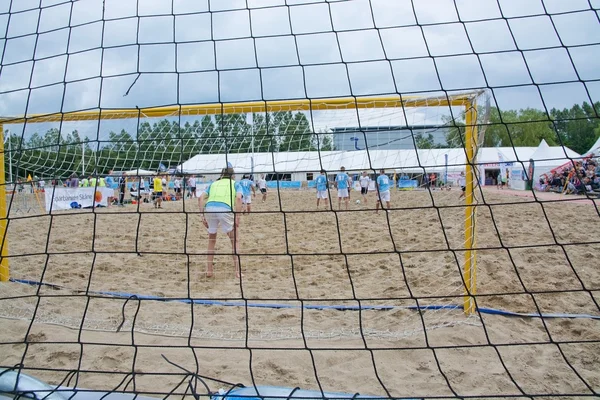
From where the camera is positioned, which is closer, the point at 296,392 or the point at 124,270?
the point at 296,392

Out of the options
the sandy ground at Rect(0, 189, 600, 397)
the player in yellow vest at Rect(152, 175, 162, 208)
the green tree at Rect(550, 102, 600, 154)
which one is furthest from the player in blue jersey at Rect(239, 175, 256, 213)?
the player in yellow vest at Rect(152, 175, 162, 208)

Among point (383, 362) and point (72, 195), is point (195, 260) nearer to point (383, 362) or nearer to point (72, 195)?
point (383, 362)

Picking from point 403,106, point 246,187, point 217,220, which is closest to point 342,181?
point 246,187

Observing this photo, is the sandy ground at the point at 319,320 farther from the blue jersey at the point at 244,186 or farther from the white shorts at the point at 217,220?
the blue jersey at the point at 244,186

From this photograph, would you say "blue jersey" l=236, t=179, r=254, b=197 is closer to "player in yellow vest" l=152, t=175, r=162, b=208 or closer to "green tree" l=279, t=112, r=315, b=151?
"green tree" l=279, t=112, r=315, b=151

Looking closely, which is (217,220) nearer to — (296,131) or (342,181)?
(296,131)

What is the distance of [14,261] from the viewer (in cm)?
460

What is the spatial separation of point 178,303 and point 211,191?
1195 millimetres

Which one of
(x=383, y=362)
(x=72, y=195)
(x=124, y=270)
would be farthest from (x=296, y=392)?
(x=72, y=195)

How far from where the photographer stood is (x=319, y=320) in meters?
2.92

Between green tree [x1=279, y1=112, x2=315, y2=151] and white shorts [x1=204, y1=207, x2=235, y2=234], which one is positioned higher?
green tree [x1=279, y1=112, x2=315, y2=151]

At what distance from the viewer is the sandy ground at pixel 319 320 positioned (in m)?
2.03

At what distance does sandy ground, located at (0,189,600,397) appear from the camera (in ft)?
6.67

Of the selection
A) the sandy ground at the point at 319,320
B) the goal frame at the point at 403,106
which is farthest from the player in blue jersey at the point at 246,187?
the goal frame at the point at 403,106
